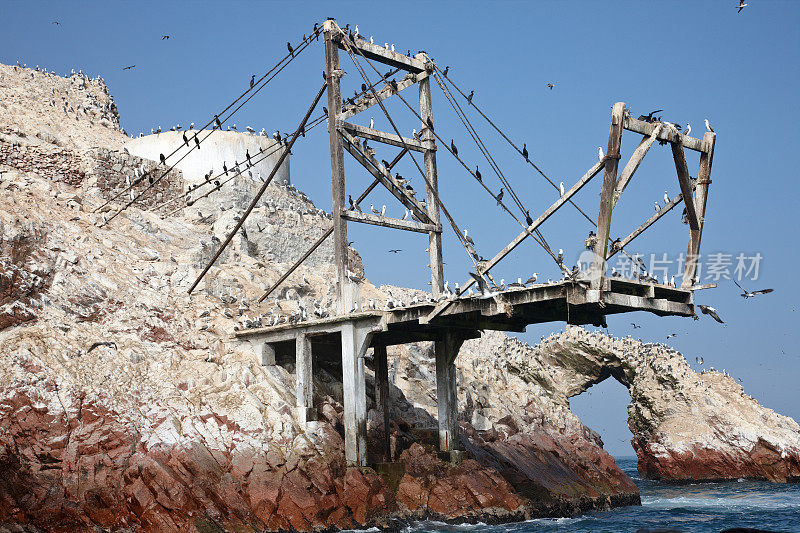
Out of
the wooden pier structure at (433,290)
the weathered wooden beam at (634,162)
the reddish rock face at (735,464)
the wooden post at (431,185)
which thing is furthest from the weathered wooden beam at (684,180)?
the reddish rock face at (735,464)

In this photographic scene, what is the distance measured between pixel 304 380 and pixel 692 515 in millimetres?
19507

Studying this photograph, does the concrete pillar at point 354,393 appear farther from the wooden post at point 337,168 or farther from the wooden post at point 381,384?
the wooden post at point 381,384

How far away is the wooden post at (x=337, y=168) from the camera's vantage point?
33875 mm

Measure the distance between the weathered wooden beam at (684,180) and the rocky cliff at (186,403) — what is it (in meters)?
13.7

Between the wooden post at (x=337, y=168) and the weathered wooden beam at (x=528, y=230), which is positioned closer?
the weathered wooden beam at (x=528, y=230)

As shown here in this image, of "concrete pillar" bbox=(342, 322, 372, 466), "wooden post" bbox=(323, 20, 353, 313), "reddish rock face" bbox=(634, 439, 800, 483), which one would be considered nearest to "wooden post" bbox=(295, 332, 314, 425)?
"concrete pillar" bbox=(342, 322, 372, 466)

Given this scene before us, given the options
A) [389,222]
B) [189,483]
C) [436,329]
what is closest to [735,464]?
[436,329]

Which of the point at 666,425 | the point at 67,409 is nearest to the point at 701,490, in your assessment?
the point at 666,425

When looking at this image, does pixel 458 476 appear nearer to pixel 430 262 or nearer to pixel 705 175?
pixel 430 262

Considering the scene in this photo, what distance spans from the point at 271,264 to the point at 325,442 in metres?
21.1

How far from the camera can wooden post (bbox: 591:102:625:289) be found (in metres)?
25.7

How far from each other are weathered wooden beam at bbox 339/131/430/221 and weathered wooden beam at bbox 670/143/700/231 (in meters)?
13.2

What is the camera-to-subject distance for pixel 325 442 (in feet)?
107

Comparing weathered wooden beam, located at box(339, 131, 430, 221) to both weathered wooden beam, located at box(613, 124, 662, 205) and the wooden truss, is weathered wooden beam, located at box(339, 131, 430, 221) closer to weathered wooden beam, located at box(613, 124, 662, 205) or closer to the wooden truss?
the wooden truss
